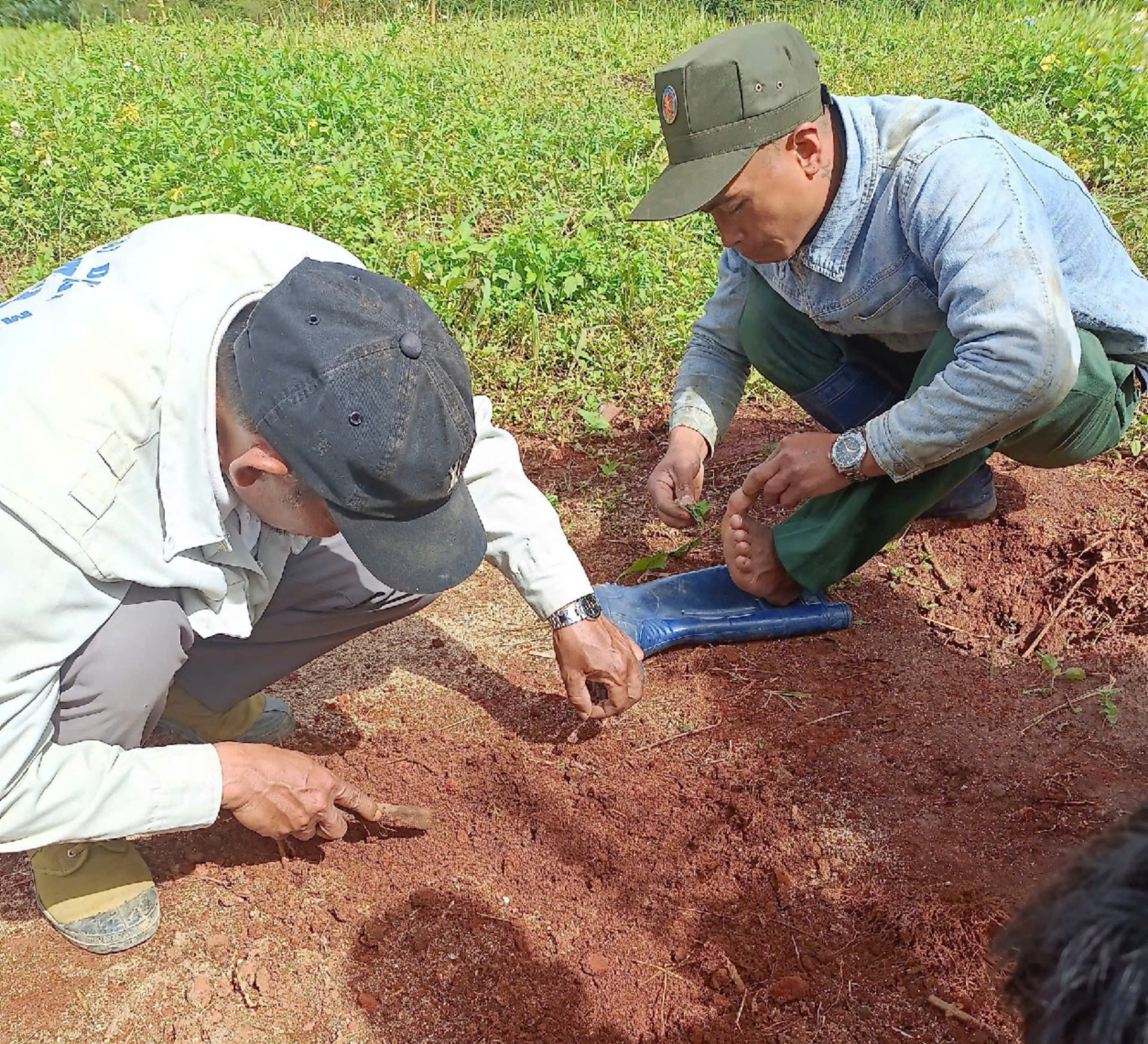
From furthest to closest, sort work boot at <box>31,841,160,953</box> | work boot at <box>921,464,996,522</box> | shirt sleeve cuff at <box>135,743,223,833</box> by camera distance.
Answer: work boot at <box>921,464,996,522</box> → work boot at <box>31,841,160,953</box> → shirt sleeve cuff at <box>135,743,223,833</box>

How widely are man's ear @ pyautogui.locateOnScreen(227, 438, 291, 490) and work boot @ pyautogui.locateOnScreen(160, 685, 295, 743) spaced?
→ 0.84m

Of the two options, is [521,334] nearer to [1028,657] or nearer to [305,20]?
[1028,657]

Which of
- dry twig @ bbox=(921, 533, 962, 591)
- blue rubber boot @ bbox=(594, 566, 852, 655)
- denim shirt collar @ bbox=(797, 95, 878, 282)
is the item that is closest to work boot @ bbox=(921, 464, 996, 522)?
dry twig @ bbox=(921, 533, 962, 591)

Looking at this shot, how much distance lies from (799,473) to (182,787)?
1367mm

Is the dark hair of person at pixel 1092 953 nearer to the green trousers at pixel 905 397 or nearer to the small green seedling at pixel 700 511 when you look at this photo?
the green trousers at pixel 905 397

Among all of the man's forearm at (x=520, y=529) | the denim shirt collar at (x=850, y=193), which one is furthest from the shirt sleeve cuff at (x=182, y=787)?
the denim shirt collar at (x=850, y=193)

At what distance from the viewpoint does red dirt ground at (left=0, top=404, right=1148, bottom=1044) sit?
5.82ft

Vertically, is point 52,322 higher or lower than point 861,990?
higher

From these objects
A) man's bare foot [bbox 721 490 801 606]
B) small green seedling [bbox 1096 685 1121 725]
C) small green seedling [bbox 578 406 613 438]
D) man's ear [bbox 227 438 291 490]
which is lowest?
small green seedling [bbox 578 406 613 438]

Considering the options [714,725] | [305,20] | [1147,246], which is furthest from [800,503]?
[305,20]

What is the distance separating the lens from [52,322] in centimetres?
150

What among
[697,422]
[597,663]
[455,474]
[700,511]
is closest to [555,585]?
[597,663]

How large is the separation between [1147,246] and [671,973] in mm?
3455

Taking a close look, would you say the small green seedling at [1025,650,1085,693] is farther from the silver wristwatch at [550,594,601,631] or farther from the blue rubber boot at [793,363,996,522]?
the silver wristwatch at [550,594,601,631]
